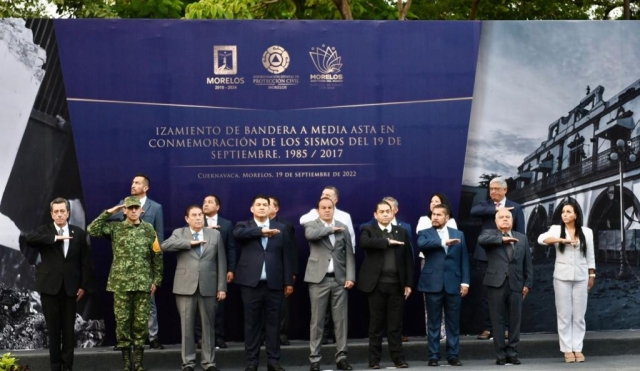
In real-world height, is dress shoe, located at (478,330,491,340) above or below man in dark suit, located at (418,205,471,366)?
below

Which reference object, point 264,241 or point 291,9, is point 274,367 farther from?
point 291,9

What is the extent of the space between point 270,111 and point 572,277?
3.59m

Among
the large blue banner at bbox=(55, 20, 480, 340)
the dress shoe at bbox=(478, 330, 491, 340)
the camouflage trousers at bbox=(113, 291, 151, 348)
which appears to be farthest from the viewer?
the dress shoe at bbox=(478, 330, 491, 340)

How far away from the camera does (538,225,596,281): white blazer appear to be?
1192 cm

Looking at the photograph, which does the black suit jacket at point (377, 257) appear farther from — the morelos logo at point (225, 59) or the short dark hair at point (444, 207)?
the morelos logo at point (225, 59)

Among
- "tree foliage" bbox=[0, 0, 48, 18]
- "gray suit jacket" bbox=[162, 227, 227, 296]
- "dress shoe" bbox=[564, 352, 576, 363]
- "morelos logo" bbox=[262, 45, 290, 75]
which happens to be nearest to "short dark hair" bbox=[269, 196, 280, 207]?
"gray suit jacket" bbox=[162, 227, 227, 296]

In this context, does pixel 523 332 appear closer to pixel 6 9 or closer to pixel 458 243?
pixel 458 243

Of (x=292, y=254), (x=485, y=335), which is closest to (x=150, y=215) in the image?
(x=292, y=254)

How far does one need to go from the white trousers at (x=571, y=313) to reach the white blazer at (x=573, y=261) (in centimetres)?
8

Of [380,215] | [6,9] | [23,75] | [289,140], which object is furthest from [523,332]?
[6,9]

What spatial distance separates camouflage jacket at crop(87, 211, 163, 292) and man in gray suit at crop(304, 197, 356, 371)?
150 cm

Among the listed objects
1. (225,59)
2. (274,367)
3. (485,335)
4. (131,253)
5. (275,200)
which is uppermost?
(225,59)

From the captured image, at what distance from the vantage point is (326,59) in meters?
12.6

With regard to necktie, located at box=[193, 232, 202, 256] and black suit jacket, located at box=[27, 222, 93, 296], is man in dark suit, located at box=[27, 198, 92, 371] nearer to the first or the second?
black suit jacket, located at box=[27, 222, 93, 296]
